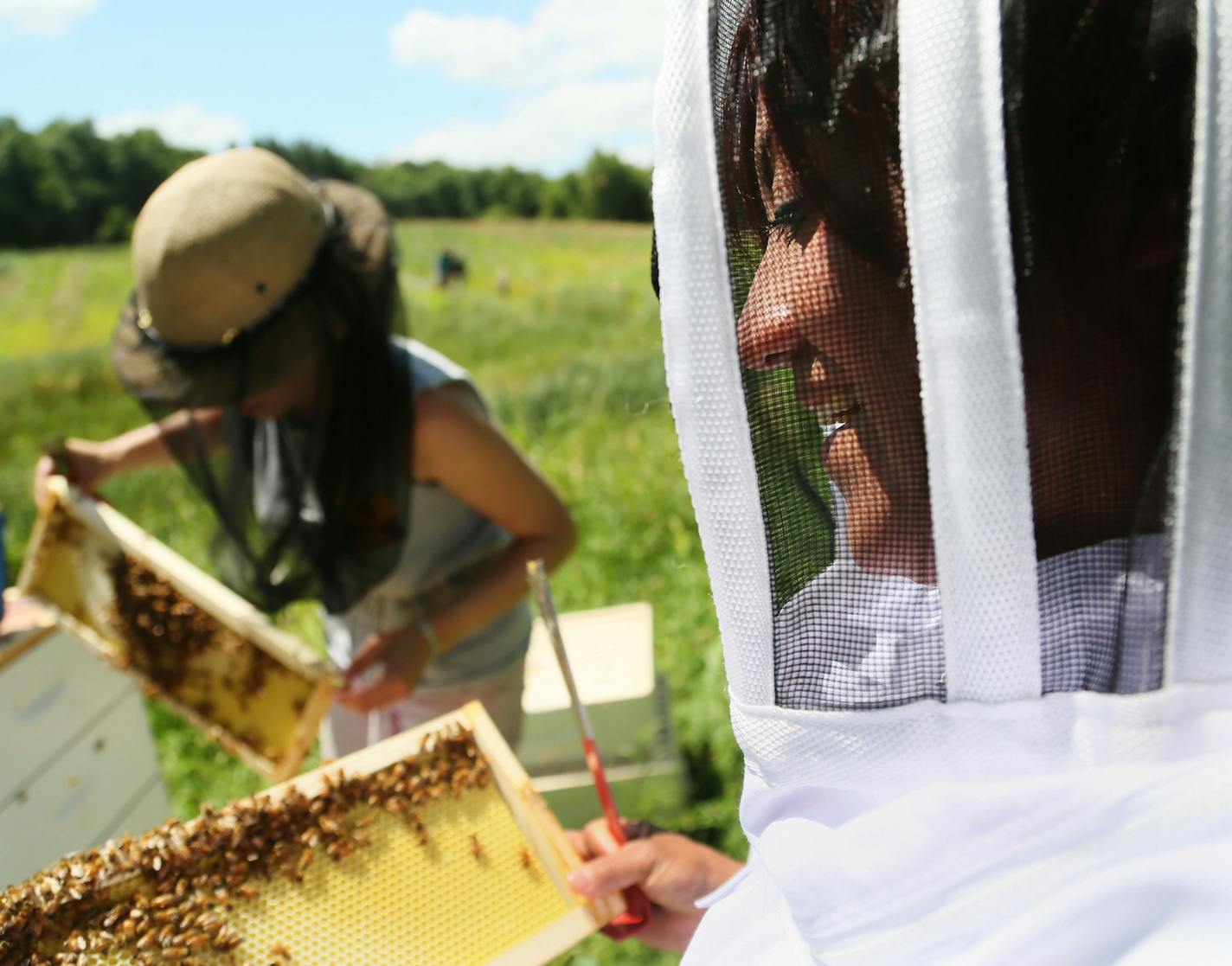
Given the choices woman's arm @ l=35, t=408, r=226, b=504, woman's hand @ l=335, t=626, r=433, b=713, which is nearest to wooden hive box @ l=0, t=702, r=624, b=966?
woman's hand @ l=335, t=626, r=433, b=713

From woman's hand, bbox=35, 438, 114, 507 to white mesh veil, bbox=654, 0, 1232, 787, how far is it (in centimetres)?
243

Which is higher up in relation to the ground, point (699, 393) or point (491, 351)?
point (699, 393)

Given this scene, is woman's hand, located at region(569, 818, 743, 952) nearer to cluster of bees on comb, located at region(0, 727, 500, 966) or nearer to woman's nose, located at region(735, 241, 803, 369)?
cluster of bees on comb, located at region(0, 727, 500, 966)

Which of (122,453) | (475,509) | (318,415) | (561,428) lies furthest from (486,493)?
(561,428)

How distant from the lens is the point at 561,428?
7.36 meters

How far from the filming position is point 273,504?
2307 mm

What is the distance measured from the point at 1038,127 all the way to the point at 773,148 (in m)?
0.23

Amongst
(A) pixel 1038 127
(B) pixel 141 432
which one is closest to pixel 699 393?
(A) pixel 1038 127

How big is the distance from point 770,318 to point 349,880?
43.9 inches

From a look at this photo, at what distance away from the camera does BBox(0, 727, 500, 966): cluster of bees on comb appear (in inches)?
48.9

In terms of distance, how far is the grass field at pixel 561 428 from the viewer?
3.68 m

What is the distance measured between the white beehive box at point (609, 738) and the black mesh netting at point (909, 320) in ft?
7.85

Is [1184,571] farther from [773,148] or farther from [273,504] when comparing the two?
[273,504]

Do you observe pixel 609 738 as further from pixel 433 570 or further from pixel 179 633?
pixel 179 633
